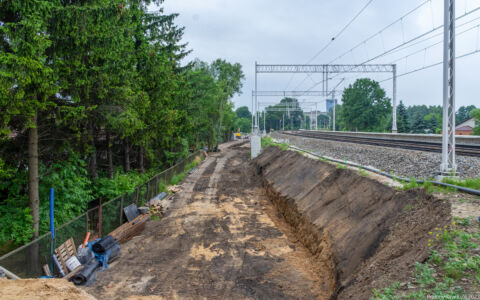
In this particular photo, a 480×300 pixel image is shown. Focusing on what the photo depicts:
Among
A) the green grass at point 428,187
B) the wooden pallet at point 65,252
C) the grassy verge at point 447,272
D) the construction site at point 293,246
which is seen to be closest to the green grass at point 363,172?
the construction site at point 293,246

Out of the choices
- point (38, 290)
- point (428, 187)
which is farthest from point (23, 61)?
point (428, 187)

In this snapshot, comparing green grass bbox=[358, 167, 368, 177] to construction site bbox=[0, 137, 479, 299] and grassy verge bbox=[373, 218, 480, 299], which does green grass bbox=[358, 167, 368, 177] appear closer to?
construction site bbox=[0, 137, 479, 299]

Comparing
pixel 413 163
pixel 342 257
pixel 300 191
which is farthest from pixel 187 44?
pixel 342 257

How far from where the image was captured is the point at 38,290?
5918 millimetres

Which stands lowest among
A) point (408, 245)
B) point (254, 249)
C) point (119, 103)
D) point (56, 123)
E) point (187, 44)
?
point (254, 249)

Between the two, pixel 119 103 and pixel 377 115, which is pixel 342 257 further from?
pixel 377 115

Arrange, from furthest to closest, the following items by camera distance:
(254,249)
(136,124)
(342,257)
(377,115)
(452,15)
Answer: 1. (377,115)
2. (136,124)
3. (254,249)
4. (452,15)
5. (342,257)

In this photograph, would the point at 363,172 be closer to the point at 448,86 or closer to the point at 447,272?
the point at 448,86

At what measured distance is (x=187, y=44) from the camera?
2541 cm

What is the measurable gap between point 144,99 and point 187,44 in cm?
1399

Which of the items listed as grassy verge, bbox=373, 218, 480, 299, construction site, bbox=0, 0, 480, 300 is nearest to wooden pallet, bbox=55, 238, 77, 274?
construction site, bbox=0, 0, 480, 300

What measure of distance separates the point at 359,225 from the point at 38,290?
25.4 feet

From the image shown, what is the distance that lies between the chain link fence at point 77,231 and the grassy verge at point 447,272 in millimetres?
8210

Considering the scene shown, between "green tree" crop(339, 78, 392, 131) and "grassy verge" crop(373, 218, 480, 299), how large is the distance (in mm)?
67644
